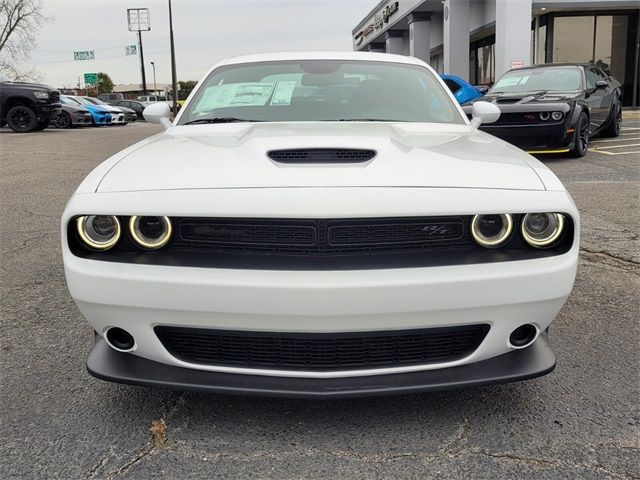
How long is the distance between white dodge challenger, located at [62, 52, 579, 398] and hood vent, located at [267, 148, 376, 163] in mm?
11

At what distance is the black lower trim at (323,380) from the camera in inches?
76.8

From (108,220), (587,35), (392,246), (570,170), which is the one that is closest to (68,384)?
(108,220)

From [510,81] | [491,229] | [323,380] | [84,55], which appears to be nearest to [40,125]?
[510,81]

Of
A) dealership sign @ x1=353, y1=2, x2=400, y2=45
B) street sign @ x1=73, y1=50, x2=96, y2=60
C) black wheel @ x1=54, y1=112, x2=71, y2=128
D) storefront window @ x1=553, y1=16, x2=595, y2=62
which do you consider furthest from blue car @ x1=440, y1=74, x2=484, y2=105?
street sign @ x1=73, y1=50, x2=96, y2=60

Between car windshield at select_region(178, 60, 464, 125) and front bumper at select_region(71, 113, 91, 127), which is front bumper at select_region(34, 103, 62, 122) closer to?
front bumper at select_region(71, 113, 91, 127)

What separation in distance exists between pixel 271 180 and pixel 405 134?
38.8 inches

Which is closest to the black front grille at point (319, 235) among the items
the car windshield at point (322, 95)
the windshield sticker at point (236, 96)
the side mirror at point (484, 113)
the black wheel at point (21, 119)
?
the car windshield at point (322, 95)

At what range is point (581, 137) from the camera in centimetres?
905

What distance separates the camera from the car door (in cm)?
951

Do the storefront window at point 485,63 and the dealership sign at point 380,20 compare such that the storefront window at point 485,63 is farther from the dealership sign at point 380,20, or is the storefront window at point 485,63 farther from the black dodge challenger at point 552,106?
the black dodge challenger at point 552,106

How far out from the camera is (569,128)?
→ 843 centimetres

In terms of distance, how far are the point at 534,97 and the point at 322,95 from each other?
6260 millimetres

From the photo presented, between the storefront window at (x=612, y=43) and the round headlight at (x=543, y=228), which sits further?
the storefront window at (x=612, y=43)

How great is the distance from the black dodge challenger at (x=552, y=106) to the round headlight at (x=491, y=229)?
6636mm
